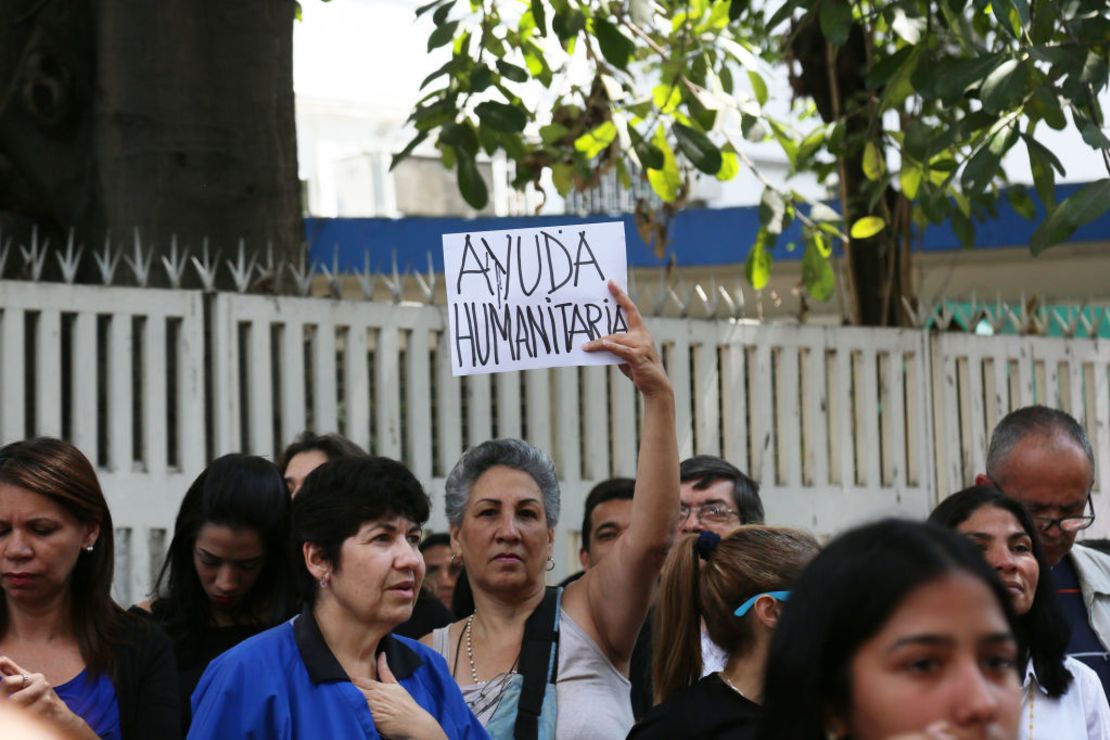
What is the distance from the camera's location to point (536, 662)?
4598 millimetres

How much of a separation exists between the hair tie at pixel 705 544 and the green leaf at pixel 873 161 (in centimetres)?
401

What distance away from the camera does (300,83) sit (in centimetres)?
2347

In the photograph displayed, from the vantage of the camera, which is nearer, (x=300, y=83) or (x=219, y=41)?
(x=219, y=41)

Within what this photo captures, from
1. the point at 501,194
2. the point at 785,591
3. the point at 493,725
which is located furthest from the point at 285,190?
the point at 501,194

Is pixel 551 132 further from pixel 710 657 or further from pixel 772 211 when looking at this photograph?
pixel 710 657

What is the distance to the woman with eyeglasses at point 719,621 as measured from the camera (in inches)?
148

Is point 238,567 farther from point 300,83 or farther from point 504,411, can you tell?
point 300,83

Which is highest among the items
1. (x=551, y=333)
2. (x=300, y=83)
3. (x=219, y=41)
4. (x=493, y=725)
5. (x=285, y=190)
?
(x=300, y=83)

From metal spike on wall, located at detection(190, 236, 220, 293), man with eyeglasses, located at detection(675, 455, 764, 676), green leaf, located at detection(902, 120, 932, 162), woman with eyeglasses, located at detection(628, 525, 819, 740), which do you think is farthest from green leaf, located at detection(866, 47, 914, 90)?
woman with eyeglasses, located at detection(628, 525, 819, 740)

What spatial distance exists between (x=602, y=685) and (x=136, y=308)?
9.77 ft

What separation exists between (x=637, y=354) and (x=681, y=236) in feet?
30.6

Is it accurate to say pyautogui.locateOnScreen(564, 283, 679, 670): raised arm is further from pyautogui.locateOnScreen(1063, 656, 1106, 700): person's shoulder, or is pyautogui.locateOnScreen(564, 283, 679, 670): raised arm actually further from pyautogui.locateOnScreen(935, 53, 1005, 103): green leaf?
pyautogui.locateOnScreen(935, 53, 1005, 103): green leaf

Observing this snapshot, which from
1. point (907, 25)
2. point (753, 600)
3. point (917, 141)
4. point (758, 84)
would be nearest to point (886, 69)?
point (917, 141)

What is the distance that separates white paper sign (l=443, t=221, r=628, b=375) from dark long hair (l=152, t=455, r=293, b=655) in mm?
586
